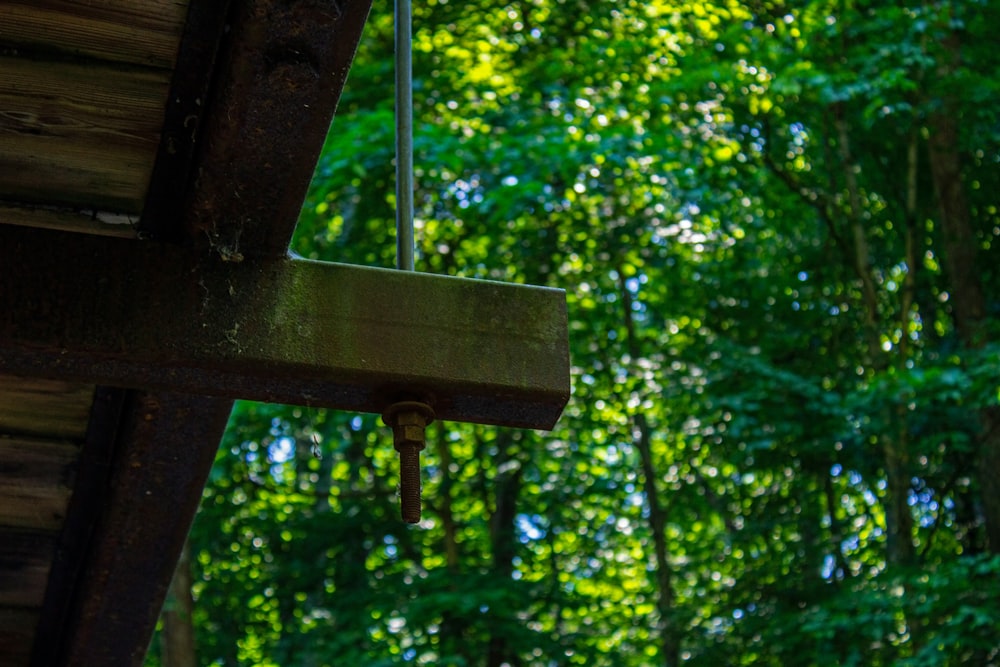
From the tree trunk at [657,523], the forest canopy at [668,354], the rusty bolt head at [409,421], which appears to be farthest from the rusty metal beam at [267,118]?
the tree trunk at [657,523]

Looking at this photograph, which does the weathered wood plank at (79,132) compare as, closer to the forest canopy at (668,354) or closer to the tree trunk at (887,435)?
the forest canopy at (668,354)

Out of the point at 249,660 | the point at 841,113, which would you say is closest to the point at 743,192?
the point at 841,113

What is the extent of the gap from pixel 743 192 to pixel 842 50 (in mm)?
1512

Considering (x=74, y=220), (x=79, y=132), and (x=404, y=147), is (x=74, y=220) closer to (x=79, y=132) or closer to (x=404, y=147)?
(x=79, y=132)

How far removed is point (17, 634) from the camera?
301 cm

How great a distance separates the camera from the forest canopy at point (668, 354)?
930 cm

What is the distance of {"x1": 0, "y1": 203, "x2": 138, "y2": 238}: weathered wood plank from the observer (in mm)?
2039

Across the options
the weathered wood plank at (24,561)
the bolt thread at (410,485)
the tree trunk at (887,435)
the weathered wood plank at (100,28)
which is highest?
the tree trunk at (887,435)

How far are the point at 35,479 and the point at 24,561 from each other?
325 mm

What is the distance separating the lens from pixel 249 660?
10.3m

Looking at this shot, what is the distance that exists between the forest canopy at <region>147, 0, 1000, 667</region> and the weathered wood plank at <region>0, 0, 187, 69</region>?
7008 mm

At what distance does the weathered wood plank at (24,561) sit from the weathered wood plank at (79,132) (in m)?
0.97

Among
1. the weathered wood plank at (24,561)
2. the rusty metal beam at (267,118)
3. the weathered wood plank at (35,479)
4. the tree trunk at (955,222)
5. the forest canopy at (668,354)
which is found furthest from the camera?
the tree trunk at (955,222)

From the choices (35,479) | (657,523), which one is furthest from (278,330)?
(657,523)
